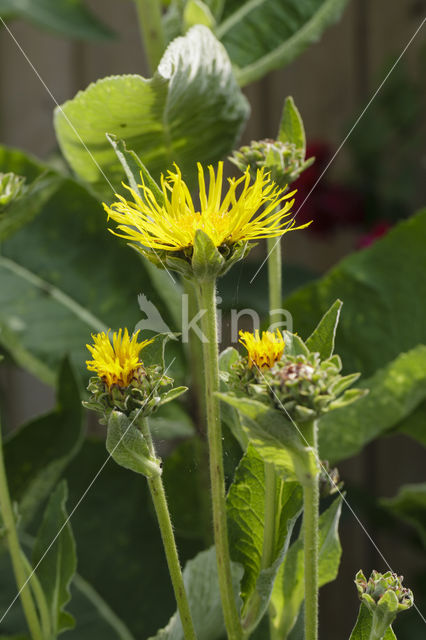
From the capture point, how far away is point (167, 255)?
0.19 meters

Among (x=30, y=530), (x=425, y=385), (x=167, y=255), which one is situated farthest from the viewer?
(x=30, y=530)

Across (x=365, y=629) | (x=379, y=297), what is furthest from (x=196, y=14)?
(x=365, y=629)

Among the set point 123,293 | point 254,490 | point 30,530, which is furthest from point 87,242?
point 254,490

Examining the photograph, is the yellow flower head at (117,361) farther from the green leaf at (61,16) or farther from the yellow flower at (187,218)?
the green leaf at (61,16)

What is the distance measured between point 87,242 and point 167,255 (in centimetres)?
28

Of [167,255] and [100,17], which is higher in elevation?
[100,17]

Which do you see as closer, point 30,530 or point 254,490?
point 254,490

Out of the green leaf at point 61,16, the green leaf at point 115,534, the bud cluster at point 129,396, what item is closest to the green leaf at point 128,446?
the bud cluster at point 129,396

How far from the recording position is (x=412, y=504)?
0.44 meters

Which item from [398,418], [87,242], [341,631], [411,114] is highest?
[411,114]

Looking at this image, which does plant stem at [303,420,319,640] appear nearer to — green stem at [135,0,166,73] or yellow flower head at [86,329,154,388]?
yellow flower head at [86,329,154,388]

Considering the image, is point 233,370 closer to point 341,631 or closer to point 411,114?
point 341,631

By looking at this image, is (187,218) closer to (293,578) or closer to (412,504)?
(293,578)

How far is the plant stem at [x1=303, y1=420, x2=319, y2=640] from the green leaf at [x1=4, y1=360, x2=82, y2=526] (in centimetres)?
20
